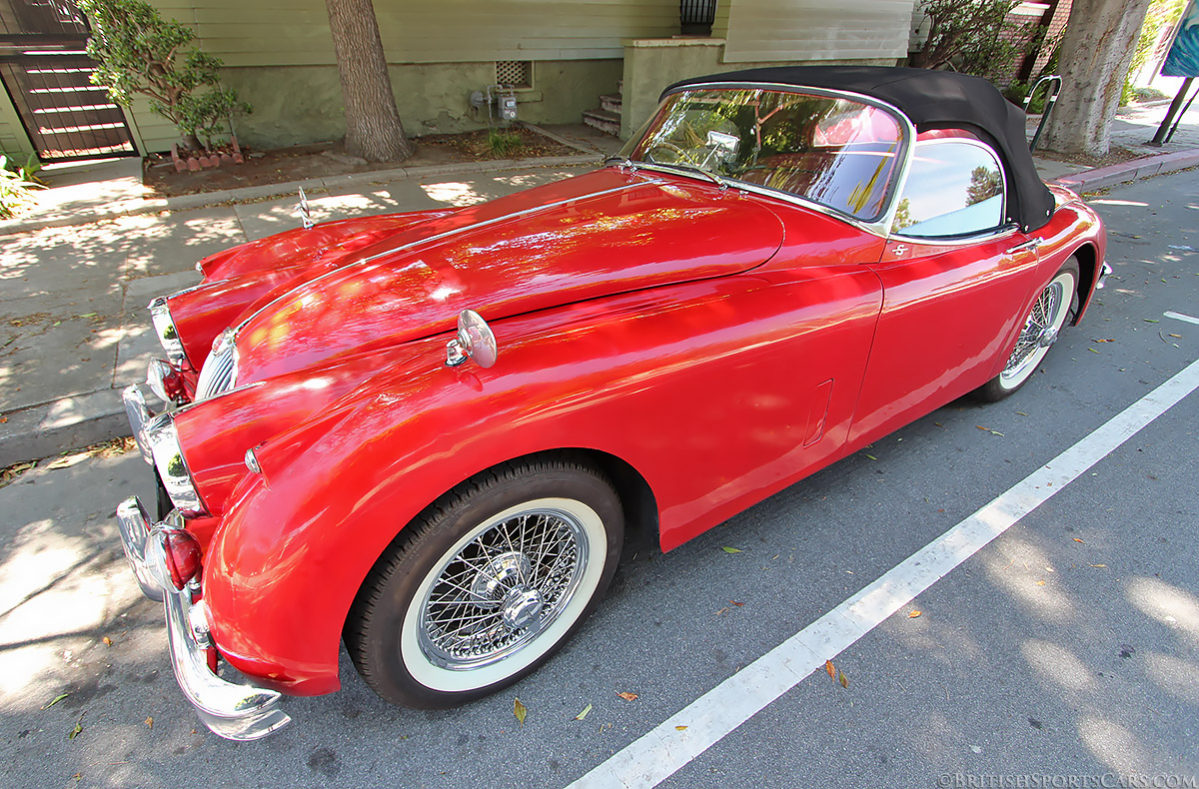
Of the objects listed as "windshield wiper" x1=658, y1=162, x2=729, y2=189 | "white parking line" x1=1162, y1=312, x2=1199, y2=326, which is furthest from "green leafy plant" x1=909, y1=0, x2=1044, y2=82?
"windshield wiper" x1=658, y1=162, x2=729, y2=189

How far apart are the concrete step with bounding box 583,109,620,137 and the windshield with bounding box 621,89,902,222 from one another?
22.7 ft

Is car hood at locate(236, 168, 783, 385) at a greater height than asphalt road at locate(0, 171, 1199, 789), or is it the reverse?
car hood at locate(236, 168, 783, 385)

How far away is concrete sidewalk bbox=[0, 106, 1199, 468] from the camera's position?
10.6ft

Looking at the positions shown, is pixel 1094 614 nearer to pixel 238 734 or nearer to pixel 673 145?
pixel 673 145

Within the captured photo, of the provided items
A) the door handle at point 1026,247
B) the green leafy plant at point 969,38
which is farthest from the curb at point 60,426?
the green leafy plant at point 969,38

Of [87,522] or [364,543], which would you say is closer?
[364,543]

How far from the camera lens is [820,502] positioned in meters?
2.78

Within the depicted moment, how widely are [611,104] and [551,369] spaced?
9.53 meters

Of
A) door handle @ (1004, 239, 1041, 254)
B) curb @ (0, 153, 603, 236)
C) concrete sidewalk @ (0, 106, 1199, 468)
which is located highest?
door handle @ (1004, 239, 1041, 254)

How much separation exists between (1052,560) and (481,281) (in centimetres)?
250

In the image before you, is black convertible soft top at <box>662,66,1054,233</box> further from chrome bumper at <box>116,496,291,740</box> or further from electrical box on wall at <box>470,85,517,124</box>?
electrical box on wall at <box>470,85,517,124</box>

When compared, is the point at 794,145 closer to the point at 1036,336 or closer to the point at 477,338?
the point at 477,338

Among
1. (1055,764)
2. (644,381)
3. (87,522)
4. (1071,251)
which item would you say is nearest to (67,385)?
(87,522)

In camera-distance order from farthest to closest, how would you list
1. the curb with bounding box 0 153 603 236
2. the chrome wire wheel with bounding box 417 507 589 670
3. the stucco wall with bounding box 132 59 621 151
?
1. the stucco wall with bounding box 132 59 621 151
2. the curb with bounding box 0 153 603 236
3. the chrome wire wheel with bounding box 417 507 589 670
